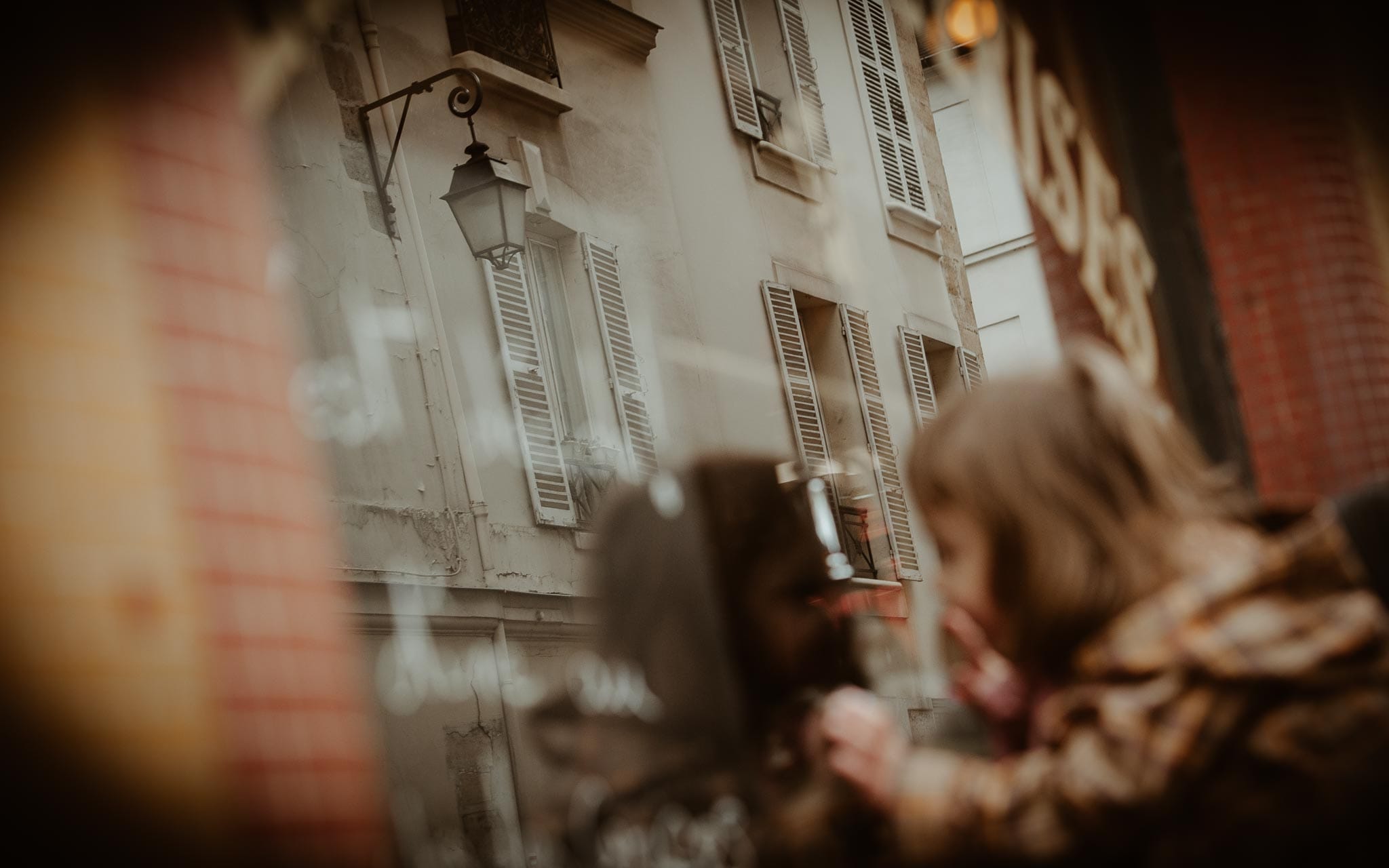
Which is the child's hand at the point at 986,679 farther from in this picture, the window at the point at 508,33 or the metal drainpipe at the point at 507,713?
the window at the point at 508,33

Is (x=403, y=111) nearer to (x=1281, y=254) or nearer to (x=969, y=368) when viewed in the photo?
(x=969, y=368)

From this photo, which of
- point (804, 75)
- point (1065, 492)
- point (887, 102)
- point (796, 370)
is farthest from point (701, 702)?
point (887, 102)

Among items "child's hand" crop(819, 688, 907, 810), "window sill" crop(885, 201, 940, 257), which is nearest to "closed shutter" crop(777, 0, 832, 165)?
"window sill" crop(885, 201, 940, 257)

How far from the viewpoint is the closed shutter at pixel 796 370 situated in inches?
156

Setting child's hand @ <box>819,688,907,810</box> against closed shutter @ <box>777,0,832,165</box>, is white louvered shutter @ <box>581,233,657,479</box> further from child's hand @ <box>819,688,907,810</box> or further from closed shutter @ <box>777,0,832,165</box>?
child's hand @ <box>819,688,907,810</box>

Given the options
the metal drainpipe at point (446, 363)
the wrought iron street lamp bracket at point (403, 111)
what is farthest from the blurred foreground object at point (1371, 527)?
the wrought iron street lamp bracket at point (403, 111)

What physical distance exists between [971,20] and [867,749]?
2.16 meters

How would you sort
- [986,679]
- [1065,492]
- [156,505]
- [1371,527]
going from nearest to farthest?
1. [156,505]
2. [1065,492]
3. [986,679]
4. [1371,527]

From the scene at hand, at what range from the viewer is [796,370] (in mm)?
4074

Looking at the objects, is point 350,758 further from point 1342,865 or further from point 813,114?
point 813,114

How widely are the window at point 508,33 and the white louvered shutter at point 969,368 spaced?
141 cm

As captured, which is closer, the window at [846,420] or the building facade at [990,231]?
the window at [846,420]

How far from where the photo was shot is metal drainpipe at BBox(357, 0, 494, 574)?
154 inches

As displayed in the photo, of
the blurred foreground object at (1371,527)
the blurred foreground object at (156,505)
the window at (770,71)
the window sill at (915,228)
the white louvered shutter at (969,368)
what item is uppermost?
the window at (770,71)
